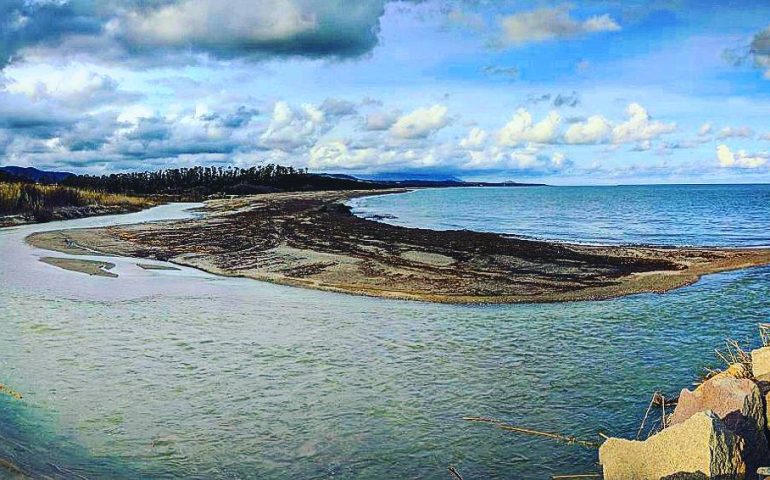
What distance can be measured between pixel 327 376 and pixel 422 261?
16602 mm

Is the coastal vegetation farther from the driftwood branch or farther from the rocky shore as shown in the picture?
the rocky shore

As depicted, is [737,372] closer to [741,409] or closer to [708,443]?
[741,409]

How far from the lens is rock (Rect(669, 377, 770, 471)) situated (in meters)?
7.49

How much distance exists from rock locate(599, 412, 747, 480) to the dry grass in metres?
62.2

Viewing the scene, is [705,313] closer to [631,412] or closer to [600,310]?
[600,310]

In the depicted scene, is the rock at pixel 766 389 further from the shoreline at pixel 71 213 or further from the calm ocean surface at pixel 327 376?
the shoreline at pixel 71 213

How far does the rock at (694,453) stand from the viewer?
6.91m

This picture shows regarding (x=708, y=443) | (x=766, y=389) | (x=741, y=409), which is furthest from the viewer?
(x=766, y=389)

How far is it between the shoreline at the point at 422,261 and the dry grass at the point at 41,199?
18.1m

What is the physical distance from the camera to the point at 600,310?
62.6ft

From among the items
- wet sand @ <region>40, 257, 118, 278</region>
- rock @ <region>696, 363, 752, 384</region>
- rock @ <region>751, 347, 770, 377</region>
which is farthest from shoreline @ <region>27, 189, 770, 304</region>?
rock @ <region>751, 347, 770, 377</region>

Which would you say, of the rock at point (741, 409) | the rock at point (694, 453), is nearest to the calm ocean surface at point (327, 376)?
the rock at point (694, 453)

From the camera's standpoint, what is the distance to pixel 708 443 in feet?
22.6

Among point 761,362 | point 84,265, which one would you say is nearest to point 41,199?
point 84,265
